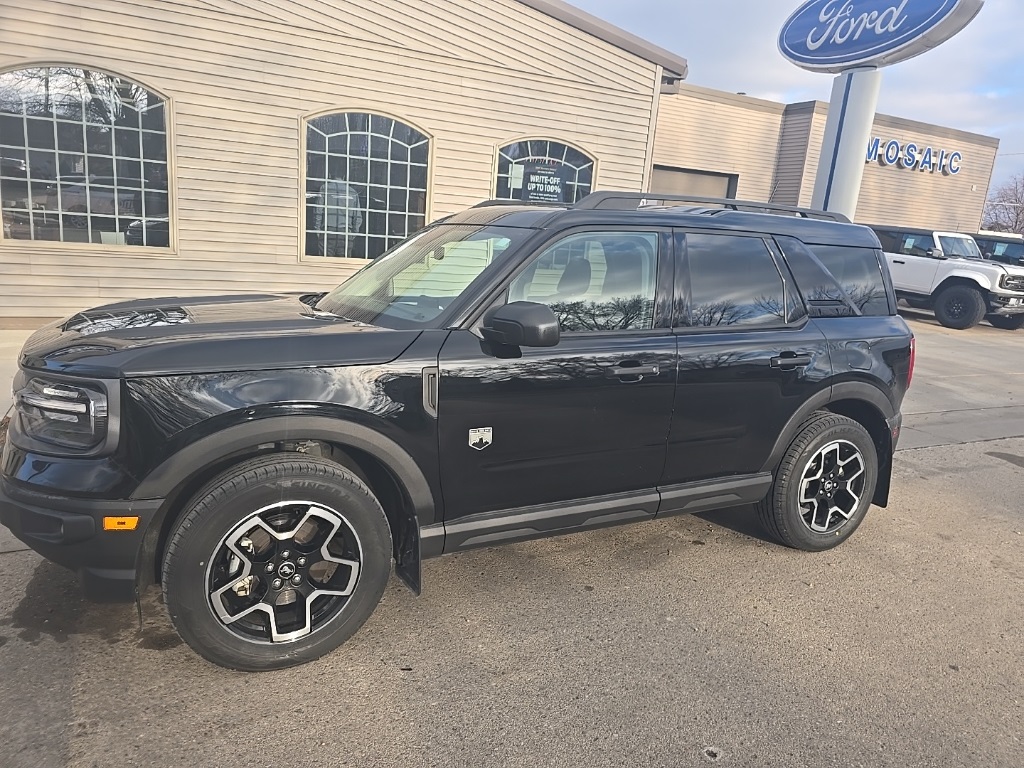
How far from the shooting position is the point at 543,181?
11352mm

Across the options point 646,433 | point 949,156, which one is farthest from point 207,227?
point 949,156

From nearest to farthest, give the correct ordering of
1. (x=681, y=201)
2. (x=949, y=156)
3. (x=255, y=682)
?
(x=255, y=682) < (x=681, y=201) < (x=949, y=156)

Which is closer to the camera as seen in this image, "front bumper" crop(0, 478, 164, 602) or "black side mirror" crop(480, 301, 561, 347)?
"front bumper" crop(0, 478, 164, 602)

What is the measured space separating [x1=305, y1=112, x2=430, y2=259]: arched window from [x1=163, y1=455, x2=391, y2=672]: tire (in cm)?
773

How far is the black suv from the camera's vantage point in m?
2.50

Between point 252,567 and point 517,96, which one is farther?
point 517,96

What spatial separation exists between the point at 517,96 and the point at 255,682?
988 centimetres

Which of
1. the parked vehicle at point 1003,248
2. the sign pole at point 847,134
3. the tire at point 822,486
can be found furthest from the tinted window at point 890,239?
the tire at point 822,486

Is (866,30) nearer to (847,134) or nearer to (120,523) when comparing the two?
(847,134)

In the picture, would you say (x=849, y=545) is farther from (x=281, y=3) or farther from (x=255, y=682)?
(x=281, y=3)

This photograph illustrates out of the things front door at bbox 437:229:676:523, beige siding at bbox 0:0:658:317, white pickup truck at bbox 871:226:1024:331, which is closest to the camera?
front door at bbox 437:229:676:523

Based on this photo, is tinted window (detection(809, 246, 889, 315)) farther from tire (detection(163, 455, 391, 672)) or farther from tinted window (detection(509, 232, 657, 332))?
tire (detection(163, 455, 391, 672))

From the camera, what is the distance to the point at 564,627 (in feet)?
10.3

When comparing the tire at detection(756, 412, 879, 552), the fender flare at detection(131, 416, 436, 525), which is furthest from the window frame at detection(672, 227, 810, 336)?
the fender flare at detection(131, 416, 436, 525)
